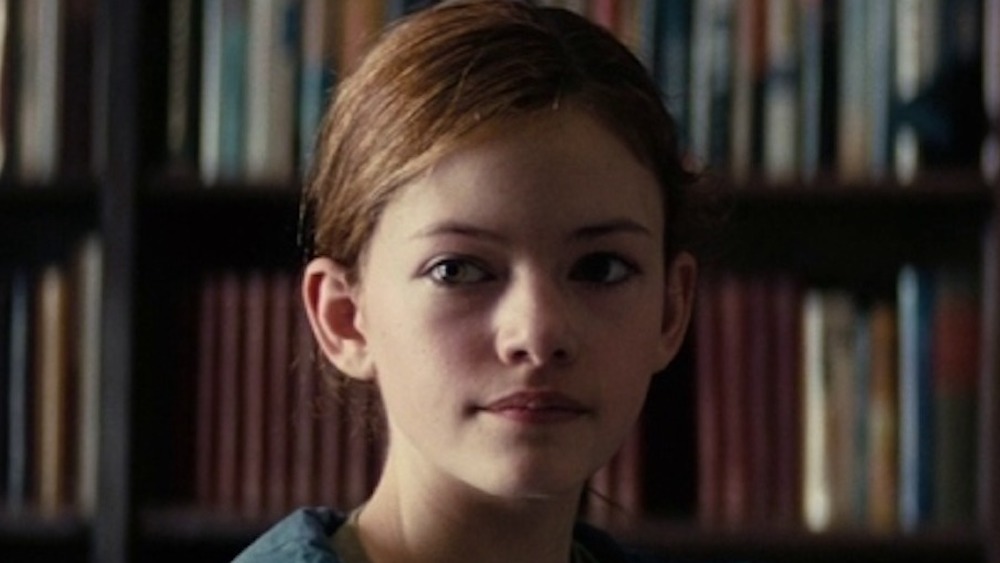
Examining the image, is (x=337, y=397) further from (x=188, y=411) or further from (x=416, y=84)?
(x=188, y=411)

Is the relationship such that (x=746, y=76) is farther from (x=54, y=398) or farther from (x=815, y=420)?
(x=54, y=398)

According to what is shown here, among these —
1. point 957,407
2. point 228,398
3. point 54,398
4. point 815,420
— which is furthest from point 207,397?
point 957,407

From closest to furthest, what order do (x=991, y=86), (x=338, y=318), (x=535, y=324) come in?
(x=535, y=324) < (x=338, y=318) < (x=991, y=86)

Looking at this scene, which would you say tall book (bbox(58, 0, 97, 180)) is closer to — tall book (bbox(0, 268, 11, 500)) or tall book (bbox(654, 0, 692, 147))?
tall book (bbox(0, 268, 11, 500))

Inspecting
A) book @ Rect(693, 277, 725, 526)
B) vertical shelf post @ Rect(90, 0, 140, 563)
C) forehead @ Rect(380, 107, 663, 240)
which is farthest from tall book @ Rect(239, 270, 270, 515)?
forehead @ Rect(380, 107, 663, 240)

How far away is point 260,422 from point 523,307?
0.98 meters

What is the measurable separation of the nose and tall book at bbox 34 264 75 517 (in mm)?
1030

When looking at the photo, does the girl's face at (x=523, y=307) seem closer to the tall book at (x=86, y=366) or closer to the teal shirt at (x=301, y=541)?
the teal shirt at (x=301, y=541)

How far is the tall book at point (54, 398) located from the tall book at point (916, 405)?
2.57ft

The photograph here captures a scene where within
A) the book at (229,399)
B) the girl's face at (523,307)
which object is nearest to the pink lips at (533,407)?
the girl's face at (523,307)

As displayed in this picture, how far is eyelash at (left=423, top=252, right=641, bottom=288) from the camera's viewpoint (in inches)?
38.3

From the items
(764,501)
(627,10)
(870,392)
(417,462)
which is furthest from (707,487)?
(417,462)

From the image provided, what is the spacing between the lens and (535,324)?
949 mm

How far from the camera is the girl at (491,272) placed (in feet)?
3.16
